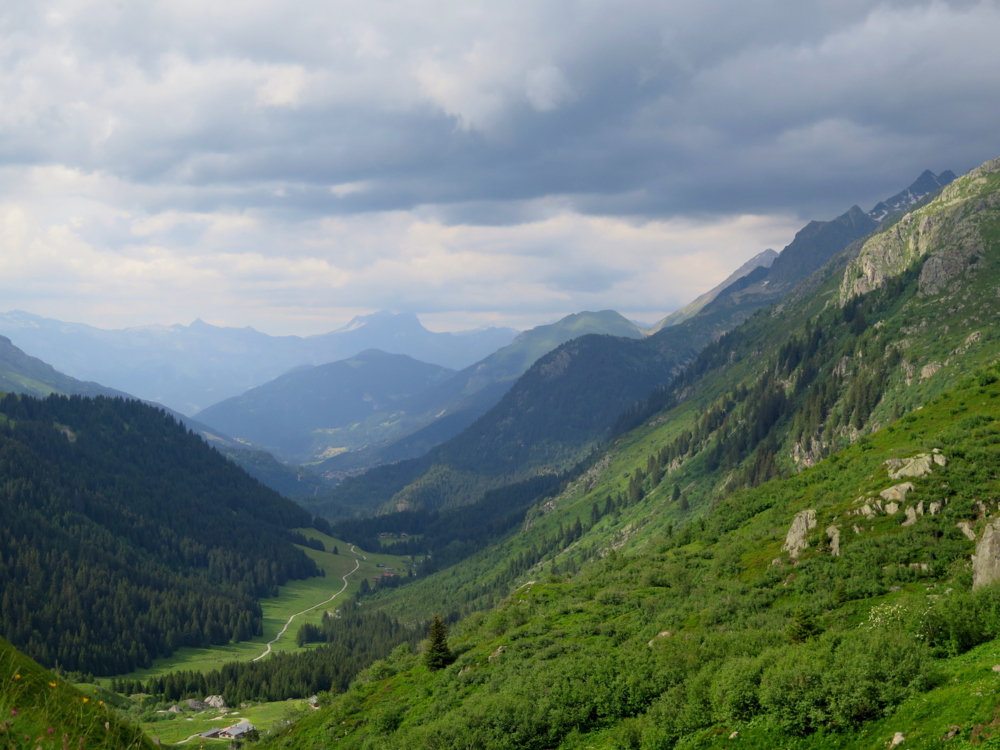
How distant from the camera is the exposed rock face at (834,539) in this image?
202 feet

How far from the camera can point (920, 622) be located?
35.9 m

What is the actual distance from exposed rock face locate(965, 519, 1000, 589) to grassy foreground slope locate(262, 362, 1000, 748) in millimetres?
2432

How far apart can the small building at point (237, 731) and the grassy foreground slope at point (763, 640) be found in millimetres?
52526

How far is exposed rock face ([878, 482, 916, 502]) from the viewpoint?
61938mm

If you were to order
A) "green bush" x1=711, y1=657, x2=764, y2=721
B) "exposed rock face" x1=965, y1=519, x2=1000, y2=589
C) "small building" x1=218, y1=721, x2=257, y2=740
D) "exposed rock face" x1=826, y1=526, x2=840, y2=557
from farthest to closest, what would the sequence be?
"small building" x1=218, y1=721, x2=257, y2=740, "exposed rock face" x1=826, y1=526, x2=840, y2=557, "exposed rock face" x1=965, y1=519, x2=1000, y2=589, "green bush" x1=711, y1=657, x2=764, y2=721

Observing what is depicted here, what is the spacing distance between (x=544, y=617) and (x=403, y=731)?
2696 centimetres

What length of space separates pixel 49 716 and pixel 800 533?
2786 inches

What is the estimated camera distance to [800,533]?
2682 inches

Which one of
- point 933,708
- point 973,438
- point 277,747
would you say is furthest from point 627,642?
point 277,747

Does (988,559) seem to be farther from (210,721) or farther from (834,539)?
(210,721)

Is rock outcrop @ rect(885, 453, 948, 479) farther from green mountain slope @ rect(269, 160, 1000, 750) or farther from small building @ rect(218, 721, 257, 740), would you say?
small building @ rect(218, 721, 257, 740)

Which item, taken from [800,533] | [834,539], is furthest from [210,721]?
[834,539]

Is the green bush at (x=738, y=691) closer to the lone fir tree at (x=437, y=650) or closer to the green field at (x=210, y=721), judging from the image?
the lone fir tree at (x=437, y=650)

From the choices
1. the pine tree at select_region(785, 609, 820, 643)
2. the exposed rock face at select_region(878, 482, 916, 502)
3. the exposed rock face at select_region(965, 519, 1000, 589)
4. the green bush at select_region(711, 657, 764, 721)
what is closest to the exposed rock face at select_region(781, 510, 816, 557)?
the exposed rock face at select_region(878, 482, 916, 502)
